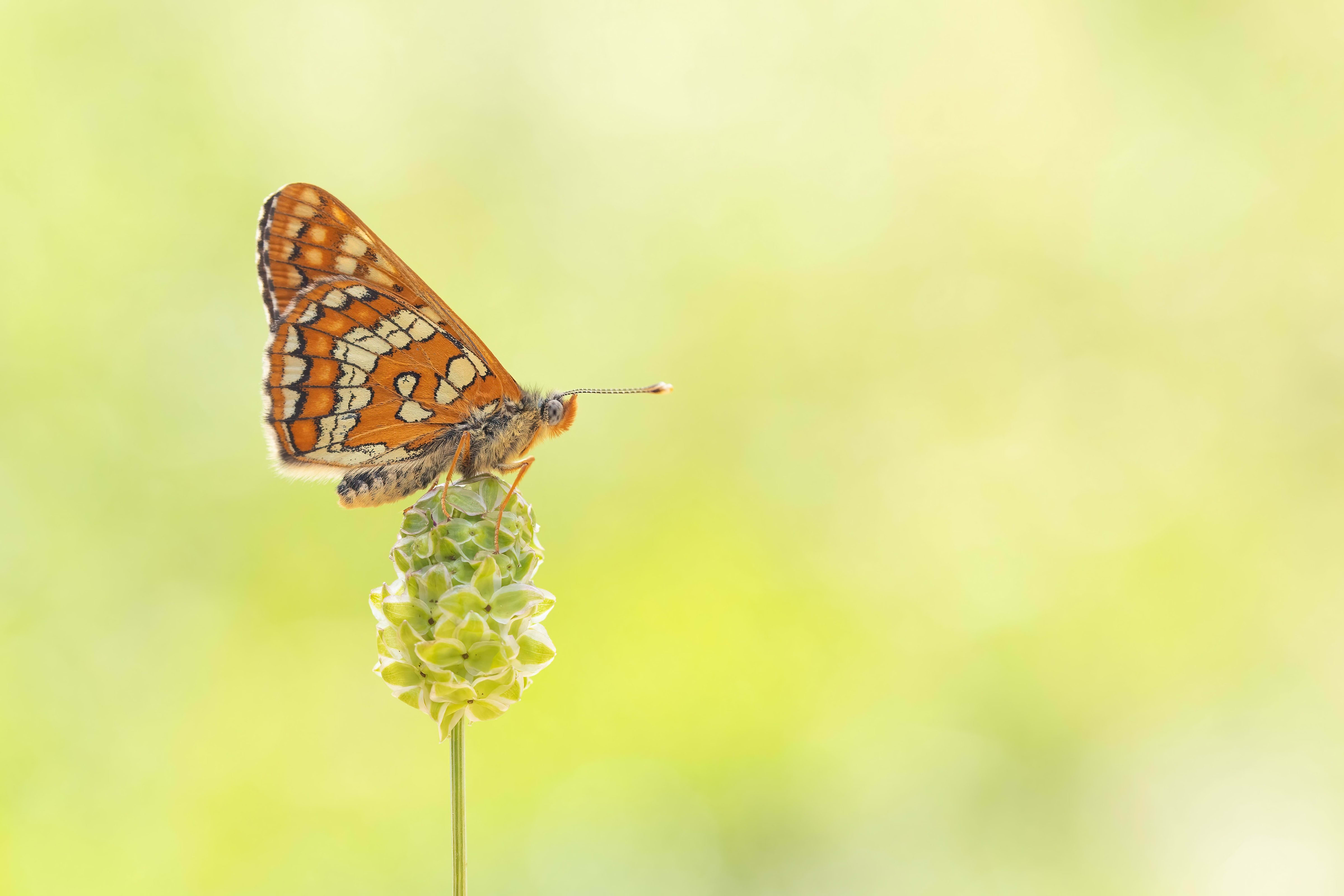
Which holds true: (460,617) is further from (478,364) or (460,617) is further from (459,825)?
(478,364)

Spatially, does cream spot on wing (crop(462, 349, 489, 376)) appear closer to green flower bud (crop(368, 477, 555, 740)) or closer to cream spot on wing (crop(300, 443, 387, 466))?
cream spot on wing (crop(300, 443, 387, 466))

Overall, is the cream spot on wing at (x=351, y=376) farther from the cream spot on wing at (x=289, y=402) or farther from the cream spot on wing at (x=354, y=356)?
the cream spot on wing at (x=289, y=402)

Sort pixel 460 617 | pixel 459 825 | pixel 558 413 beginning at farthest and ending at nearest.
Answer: pixel 558 413 → pixel 460 617 → pixel 459 825

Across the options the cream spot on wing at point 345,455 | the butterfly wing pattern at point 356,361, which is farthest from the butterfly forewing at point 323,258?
the cream spot on wing at point 345,455

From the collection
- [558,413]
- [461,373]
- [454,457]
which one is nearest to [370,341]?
[461,373]

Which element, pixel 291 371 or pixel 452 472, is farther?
pixel 291 371

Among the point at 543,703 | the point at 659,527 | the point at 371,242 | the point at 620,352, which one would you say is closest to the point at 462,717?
the point at 371,242
